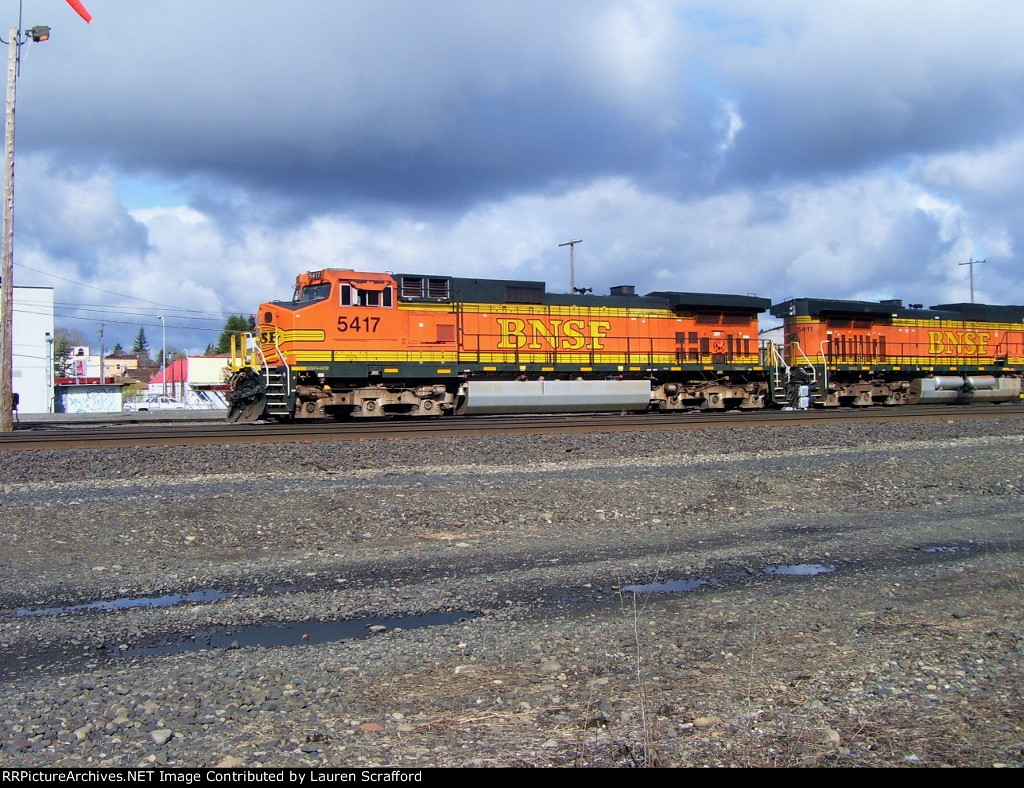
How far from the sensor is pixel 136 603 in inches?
219

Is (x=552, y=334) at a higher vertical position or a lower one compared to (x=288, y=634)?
higher

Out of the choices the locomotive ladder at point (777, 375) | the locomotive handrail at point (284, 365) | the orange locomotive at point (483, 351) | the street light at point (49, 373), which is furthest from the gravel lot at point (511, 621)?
the street light at point (49, 373)

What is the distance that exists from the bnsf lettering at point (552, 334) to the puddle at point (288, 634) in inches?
631

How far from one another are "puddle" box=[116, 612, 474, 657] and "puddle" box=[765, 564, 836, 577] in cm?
264

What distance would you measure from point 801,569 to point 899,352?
957 inches

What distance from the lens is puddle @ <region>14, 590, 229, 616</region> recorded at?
531cm

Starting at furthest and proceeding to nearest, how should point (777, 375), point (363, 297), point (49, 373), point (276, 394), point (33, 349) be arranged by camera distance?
point (33, 349)
point (49, 373)
point (777, 375)
point (363, 297)
point (276, 394)

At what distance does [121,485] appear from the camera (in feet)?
33.6

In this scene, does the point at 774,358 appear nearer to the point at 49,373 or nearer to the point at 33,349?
the point at 49,373

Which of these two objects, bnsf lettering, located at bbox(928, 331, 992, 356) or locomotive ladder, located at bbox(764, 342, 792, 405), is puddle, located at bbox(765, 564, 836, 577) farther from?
bnsf lettering, located at bbox(928, 331, 992, 356)

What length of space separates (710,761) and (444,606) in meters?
2.65

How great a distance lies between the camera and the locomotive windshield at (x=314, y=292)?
18766 mm

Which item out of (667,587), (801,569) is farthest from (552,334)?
(667,587)

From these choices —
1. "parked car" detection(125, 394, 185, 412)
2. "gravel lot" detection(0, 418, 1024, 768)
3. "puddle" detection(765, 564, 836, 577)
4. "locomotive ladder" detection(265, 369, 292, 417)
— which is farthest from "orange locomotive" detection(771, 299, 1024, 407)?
"parked car" detection(125, 394, 185, 412)
